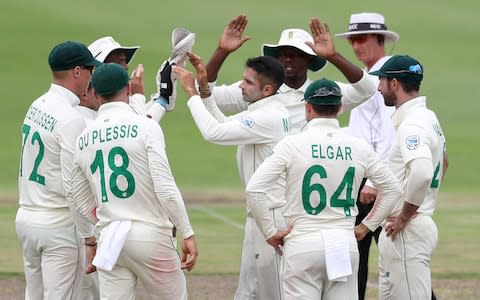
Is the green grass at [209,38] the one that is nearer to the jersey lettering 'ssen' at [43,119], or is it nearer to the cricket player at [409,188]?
the cricket player at [409,188]

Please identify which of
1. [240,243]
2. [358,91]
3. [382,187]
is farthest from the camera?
[240,243]

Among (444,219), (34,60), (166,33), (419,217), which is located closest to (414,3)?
(166,33)

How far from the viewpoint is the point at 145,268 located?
8016mm

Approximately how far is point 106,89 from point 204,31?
20.8 m

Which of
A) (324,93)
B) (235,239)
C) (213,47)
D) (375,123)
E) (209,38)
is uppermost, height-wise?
(324,93)

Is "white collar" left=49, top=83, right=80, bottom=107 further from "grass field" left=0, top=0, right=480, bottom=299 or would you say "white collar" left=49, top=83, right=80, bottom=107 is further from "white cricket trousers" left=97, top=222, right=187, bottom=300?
"grass field" left=0, top=0, right=480, bottom=299

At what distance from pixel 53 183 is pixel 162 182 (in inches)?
44.2

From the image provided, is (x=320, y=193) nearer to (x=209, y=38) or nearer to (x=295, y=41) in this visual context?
(x=295, y=41)

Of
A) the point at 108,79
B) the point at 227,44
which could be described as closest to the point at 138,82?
the point at 227,44

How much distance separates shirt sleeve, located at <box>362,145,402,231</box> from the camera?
832 cm

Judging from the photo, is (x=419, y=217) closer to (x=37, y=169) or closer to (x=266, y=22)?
(x=37, y=169)

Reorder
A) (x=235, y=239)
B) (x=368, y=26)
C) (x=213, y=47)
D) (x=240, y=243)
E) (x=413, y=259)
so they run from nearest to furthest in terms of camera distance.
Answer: (x=413, y=259)
(x=368, y=26)
(x=240, y=243)
(x=235, y=239)
(x=213, y=47)

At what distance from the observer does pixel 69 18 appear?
2933 cm

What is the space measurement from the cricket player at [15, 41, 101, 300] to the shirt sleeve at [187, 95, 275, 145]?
2.73ft
